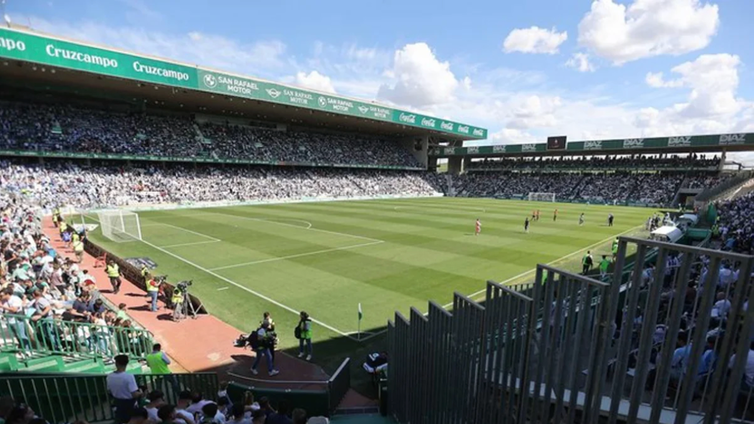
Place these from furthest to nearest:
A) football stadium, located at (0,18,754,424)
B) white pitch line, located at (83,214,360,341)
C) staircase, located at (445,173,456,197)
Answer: staircase, located at (445,173,456,197)
white pitch line, located at (83,214,360,341)
football stadium, located at (0,18,754,424)

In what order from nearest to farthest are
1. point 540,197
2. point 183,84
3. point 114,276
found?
point 114,276 < point 183,84 < point 540,197

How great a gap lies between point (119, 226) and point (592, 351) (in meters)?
28.7

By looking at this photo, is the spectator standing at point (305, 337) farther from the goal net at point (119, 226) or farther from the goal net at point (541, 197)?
the goal net at point (541, 197)

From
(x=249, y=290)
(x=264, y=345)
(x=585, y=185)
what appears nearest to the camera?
(x=264, y=345)

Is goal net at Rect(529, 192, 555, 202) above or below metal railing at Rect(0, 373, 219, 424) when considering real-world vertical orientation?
above

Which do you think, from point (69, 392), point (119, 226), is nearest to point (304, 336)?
point (69, 392)

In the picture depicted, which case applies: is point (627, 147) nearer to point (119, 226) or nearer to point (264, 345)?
point (119, 226)

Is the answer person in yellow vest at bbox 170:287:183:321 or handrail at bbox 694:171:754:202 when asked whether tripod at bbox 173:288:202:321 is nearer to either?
person in yellow vest at bbox 170:287:183:321

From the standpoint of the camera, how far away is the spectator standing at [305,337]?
948cm

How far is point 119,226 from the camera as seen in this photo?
2497 cm

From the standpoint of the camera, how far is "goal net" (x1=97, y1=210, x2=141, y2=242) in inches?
949

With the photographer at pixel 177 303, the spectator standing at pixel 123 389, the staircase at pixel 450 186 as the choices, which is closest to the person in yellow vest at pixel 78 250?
the photographer at pixel 177 303

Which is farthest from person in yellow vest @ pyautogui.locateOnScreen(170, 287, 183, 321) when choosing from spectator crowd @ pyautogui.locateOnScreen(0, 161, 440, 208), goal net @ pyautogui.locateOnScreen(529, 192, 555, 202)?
goal net @ pyautogui.locateOnScreen(529, 192, 555, 202)

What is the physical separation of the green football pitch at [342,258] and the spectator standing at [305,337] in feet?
2.74
